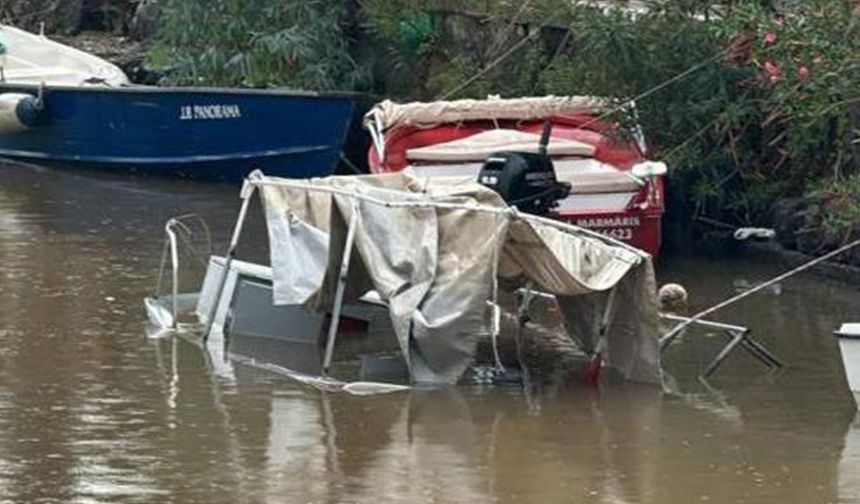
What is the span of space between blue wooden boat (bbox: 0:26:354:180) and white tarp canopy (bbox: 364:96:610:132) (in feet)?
13.5

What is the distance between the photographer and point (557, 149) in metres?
19.5

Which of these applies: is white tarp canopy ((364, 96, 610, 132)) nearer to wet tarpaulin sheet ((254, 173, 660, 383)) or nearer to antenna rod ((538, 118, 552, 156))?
antenna rod ((538, 118, 552, 156))

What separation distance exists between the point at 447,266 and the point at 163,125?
44.9 ft

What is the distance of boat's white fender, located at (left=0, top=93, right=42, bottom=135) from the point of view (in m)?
27.2

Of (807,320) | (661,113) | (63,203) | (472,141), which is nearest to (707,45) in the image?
(661,113)

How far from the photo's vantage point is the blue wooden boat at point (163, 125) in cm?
2500

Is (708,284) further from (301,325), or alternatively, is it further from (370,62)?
(370,62)

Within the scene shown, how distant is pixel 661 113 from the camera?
2006 cm

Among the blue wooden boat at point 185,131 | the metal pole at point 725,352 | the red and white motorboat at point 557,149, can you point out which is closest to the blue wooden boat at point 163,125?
the blue wooden boat at point 185,131

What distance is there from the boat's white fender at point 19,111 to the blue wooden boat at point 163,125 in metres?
0.01

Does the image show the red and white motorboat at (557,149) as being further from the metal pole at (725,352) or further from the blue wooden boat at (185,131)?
the blue wooden boat at (185,131)

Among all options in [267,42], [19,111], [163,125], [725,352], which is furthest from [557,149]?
[19,111]

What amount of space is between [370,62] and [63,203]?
451cm

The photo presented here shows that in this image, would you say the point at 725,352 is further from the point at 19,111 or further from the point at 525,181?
the point at 19,111
